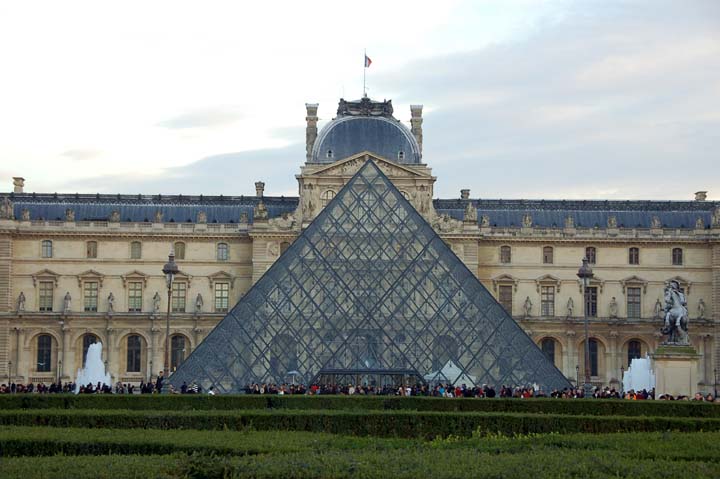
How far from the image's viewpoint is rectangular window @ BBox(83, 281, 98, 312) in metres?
61.8

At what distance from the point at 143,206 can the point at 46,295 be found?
5.93m

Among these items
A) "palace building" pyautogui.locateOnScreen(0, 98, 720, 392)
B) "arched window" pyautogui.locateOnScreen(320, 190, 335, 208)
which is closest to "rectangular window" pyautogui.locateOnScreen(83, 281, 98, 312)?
"palace building" pyautogui.locateOnScreen(0, 98, 720, 392)

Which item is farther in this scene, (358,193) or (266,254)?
(266,254)

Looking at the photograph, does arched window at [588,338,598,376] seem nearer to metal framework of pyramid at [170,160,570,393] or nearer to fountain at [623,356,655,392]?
fountain at [623,356,655,392]

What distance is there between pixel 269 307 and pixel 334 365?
2288 mm

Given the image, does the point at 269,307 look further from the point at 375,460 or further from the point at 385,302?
the point at 375,460

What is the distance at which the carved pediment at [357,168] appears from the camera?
60.4 meters

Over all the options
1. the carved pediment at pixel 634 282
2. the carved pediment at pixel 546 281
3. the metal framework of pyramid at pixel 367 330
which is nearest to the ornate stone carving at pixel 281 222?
the carved pediment at pixel 546 281

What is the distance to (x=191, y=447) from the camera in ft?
62.5

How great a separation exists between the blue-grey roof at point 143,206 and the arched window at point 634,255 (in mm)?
15113

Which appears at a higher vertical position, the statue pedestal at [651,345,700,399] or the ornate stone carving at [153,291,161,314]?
the ornate stone carving at [153,291,161,314]

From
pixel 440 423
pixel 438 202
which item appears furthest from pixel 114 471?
pixel 438 202

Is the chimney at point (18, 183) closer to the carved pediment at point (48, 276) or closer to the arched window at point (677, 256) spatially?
the carved pediment at point (48, 276)

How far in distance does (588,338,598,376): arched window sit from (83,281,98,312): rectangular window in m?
21.7
